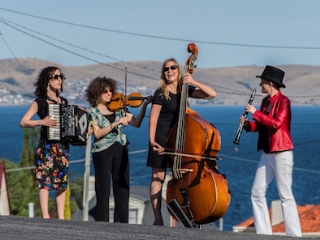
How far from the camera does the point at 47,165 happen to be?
981 cm

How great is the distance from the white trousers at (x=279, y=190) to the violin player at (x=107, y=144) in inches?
49.0

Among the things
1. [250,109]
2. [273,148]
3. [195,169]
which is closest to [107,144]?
[195,169]

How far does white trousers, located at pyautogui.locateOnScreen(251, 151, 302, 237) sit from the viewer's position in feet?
30.8

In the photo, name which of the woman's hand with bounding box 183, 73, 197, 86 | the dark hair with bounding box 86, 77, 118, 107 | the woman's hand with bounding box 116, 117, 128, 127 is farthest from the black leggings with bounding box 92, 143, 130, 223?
the woman's hand with bounding box 183, 73, 197, 86

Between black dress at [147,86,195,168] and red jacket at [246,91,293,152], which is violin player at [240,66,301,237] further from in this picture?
black dress at [147,86,195,168]

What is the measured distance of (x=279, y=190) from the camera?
948 centimetres

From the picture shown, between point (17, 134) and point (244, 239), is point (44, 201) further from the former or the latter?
point (17, 134)

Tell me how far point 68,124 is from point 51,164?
0.44 metres

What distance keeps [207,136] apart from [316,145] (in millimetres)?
153459

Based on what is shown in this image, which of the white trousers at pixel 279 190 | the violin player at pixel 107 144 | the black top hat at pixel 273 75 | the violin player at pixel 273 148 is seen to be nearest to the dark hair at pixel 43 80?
the violin player at pixel 107 144

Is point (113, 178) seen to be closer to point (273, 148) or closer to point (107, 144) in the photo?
point (107, 144)

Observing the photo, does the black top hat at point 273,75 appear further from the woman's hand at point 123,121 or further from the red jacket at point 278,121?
the woman's hand at point 123,121

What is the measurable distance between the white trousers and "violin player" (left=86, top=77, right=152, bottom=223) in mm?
1245

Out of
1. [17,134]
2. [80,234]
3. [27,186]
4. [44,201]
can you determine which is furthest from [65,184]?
[17,134]
